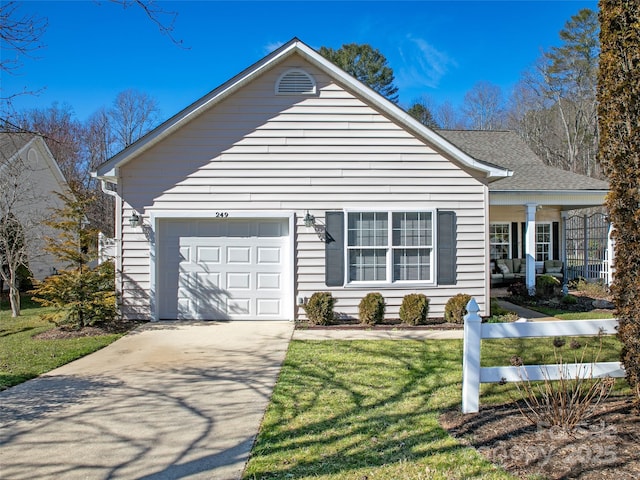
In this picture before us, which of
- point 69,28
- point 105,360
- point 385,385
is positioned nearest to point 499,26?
point 69,28

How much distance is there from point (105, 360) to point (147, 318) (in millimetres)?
2807

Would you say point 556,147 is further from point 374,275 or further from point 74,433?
point 74,433

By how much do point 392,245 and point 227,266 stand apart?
138 inches

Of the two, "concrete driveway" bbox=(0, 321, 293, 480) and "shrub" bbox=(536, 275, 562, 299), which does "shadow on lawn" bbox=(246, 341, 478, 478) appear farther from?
"shrub" bbox=(536, 275, 562, 299)

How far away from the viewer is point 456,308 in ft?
30.7

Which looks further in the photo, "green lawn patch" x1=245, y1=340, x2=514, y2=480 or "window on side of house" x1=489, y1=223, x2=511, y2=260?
"window on side of house" x1=489, y1=223, x2=511, y2=260

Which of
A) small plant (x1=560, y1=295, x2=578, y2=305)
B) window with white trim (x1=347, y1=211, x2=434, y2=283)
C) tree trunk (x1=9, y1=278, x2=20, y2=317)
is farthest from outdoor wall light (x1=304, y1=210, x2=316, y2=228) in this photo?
tree trunk (x1=9, y1=278, x2=20, y2=317)

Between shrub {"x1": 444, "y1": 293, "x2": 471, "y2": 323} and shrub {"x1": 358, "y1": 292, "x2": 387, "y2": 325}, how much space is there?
4.38 ft

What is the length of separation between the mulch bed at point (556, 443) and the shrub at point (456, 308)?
468 centimetres

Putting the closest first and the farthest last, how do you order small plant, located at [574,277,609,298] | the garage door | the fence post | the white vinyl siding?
the fence post < the white vinyl siding < the garage door < small plant, located at [574,277,609,298]

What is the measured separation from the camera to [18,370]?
20.8ft

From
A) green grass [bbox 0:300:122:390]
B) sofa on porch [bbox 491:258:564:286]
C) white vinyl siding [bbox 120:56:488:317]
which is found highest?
white vinyl siding [bbox 120:56:488:317]

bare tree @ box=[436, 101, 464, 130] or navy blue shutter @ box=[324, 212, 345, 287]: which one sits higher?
bare tree @ box=[436, 101, 464, 130]

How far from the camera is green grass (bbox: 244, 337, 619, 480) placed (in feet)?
11.4
